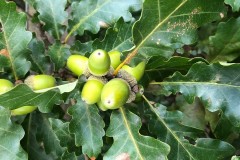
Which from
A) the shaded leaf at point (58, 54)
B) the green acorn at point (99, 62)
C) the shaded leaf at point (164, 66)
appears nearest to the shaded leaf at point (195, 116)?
the shaded leaf at point (164, 66)

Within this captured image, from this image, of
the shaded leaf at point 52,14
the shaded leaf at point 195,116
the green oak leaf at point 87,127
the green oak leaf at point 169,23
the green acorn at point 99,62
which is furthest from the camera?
the shaded leaf at point 195,116

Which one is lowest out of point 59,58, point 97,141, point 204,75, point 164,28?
point 97,141

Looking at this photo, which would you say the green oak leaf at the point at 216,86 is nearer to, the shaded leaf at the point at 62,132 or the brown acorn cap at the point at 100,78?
the brown acorn cap at the point at 100,78

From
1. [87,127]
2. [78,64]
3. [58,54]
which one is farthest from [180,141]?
[58,54]

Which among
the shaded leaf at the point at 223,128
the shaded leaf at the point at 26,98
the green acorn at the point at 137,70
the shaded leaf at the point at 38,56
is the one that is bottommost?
the shaded leaf at the point at 223,128

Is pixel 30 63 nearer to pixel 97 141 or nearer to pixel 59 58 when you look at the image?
pixel 59 58

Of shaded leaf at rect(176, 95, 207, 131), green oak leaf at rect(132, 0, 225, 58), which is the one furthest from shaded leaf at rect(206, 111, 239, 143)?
green oak leaf at rect(132, 0, 225, 58)

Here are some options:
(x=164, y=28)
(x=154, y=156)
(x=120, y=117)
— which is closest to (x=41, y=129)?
(x=120, y=117)
